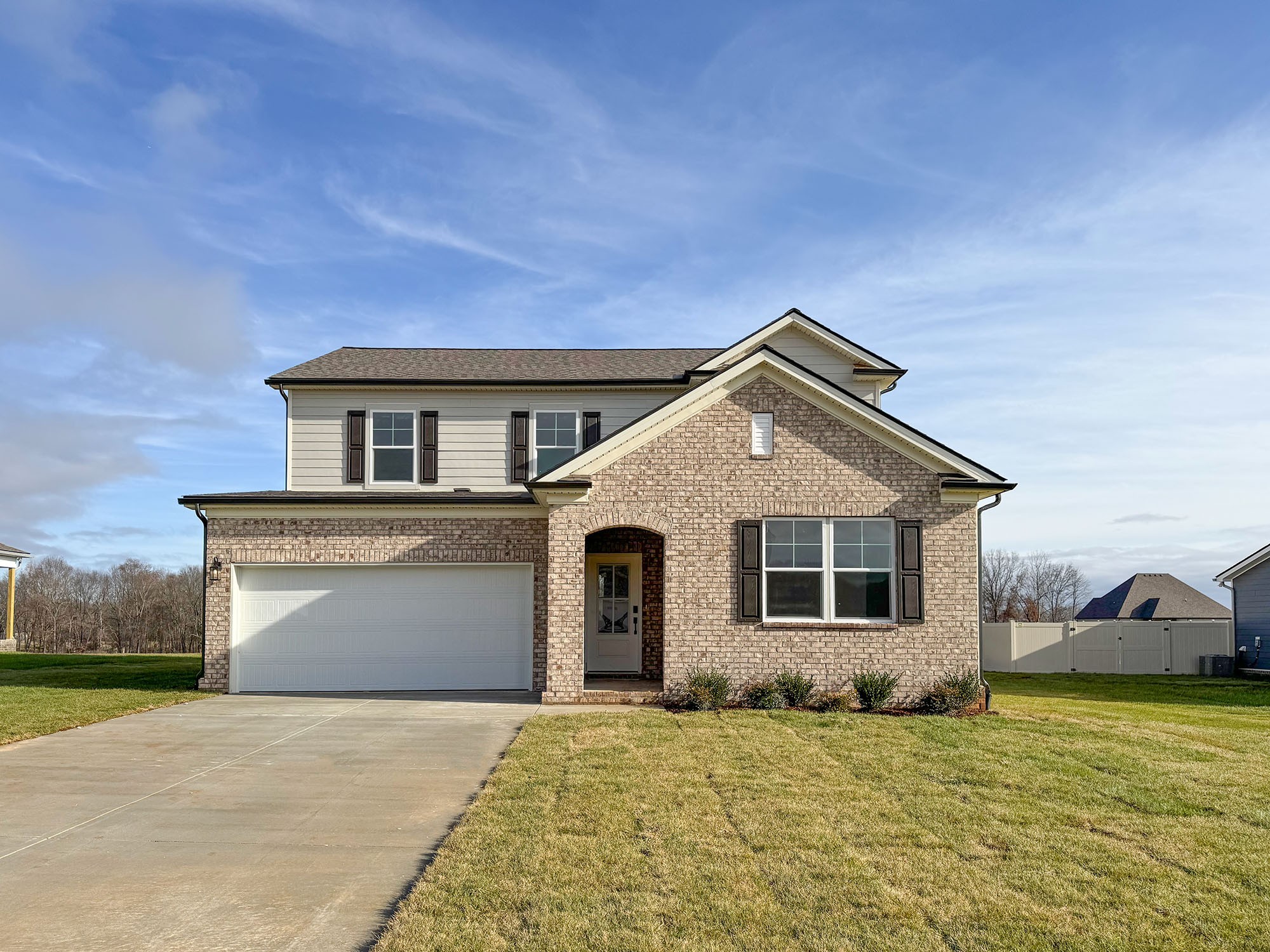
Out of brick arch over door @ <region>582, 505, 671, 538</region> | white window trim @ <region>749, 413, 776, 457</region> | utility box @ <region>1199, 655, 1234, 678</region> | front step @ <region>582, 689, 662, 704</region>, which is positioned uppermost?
white window trim @ <region>749, 413, 776, 457</region>

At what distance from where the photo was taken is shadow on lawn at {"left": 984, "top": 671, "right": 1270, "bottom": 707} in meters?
18.5

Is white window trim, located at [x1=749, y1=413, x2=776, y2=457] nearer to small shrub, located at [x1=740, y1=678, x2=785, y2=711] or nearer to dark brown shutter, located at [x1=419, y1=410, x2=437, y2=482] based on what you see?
small shrub, located at [x1=740, y1=678, x2=785, y2=711]

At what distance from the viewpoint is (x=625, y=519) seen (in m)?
14.6

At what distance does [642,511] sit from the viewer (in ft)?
47.9

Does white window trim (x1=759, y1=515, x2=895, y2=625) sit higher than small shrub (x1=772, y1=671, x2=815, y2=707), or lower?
higher

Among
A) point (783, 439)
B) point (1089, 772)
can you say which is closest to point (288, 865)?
point (1089, 772)

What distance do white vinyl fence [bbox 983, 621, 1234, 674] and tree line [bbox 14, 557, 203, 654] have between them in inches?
1363

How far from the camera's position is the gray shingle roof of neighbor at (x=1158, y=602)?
115 ft

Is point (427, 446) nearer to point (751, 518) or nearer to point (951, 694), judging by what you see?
point (751, 518)

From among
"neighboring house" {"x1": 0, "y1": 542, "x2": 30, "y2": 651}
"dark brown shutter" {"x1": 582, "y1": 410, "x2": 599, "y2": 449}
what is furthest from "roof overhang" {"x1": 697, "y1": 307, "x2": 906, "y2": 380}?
"neighboring house" {"x1": 0, "y1": 542, "x2": 30, "y2": 651}

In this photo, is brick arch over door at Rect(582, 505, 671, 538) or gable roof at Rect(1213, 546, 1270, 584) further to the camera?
gable roof at Rect(1213, 546, 1270, 584)

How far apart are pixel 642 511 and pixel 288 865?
8.76 meters

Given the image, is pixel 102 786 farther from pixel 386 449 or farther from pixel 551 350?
pixel 551 350

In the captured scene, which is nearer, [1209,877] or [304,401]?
[1209,877]
